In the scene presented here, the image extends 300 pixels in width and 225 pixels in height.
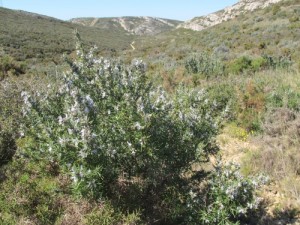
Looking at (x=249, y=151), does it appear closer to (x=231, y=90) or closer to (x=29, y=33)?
(x=231, y=90)

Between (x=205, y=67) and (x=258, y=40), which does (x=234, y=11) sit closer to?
(x=258, y=40)

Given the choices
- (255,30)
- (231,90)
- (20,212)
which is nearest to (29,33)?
(255,30)

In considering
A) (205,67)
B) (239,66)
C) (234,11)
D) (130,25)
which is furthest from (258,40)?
(130,25)

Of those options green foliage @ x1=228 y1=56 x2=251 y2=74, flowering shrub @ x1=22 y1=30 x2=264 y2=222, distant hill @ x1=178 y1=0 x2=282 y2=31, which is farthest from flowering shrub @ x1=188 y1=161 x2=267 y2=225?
distant hill @ x1=178 y1=0 x2=282 y2=31

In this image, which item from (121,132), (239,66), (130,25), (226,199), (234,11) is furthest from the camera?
(130,25)

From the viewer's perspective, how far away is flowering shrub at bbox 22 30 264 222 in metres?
3.83

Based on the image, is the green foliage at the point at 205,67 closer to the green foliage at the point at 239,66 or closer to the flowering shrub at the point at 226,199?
the green foliage at the point at 239,66

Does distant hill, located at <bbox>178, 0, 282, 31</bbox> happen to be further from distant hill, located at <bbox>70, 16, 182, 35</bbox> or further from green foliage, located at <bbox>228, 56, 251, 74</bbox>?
green foliage, located at <bbox>228, 56, 251, 74</bbox>

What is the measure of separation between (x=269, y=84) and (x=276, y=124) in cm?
250

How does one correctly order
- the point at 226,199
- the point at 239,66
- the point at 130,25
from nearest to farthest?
the point at 226,199
the point at 239,66
the point at 130,25

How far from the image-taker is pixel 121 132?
13.1 ft

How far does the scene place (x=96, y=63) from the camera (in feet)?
15.3

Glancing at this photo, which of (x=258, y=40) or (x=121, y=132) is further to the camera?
(x=258, y=40)

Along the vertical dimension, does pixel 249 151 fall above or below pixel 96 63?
below
